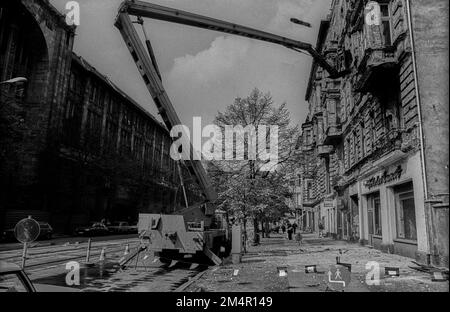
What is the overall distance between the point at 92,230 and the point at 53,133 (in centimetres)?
1006

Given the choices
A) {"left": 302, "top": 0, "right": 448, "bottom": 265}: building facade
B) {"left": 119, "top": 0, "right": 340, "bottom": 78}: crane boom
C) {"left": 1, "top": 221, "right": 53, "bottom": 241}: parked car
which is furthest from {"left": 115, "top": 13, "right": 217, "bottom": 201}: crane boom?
{"left": 1, "top": 221, "right": 53, "bottom": 241}: parked car

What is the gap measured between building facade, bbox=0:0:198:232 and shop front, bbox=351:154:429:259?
1412cm

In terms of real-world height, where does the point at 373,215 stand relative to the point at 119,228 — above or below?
above

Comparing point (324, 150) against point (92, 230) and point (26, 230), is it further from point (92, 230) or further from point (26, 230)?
point (26, 230)

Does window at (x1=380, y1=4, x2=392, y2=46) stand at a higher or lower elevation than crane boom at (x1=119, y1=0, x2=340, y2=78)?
higher

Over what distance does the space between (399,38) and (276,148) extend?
11.9 m

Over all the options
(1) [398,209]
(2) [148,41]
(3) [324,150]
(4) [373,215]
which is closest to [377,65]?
(1) [398,209]

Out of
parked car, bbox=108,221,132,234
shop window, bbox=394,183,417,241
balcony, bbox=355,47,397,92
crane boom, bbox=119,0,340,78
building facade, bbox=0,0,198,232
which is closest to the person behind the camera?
crane boom, bbox=119,0,340,78

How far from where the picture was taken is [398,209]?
17.4m

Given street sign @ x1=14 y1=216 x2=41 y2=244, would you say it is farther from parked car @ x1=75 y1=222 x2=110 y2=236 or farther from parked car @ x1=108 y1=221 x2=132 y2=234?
parked car @ x1=108 y1=221 x2=132 y2=234

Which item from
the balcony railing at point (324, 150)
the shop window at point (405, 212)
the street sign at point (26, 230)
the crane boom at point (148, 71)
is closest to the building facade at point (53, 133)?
the balcony railing at point (324, 150)

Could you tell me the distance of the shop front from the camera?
14117 millimetres
